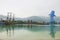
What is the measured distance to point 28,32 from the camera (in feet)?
5.24

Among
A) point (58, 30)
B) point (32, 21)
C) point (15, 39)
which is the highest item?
point (32, 21)

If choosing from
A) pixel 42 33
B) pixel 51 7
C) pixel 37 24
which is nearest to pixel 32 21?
pixel 37 24

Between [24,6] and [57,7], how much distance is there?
423mm

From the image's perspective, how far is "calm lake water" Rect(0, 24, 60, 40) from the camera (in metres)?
1.58

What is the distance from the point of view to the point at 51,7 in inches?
64.4

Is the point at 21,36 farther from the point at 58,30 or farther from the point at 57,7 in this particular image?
the point at 57,7

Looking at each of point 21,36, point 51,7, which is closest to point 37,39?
point 21,36

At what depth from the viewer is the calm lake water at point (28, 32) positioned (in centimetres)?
158

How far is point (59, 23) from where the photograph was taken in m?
1.61

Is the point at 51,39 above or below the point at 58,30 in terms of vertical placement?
below

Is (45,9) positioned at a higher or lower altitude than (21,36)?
higher

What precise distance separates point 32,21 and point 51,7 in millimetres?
301

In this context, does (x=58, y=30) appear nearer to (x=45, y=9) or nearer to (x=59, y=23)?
(x=59, y=23)

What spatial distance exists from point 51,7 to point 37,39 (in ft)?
1.45
